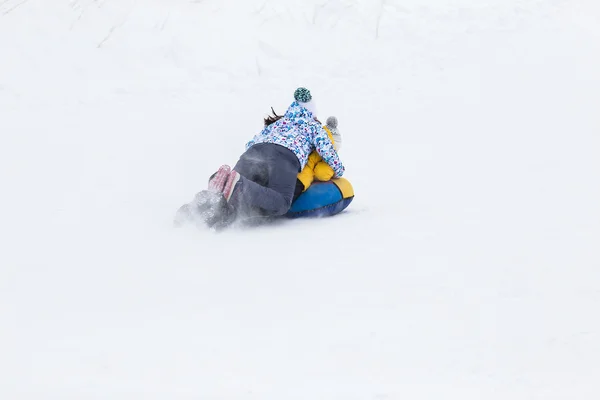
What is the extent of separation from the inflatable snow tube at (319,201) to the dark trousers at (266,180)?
21 centimetres

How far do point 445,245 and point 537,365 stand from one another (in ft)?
4.63

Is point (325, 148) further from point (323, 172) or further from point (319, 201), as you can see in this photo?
point (319, 201)

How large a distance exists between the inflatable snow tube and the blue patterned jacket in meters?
0.17

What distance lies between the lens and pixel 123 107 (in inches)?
276

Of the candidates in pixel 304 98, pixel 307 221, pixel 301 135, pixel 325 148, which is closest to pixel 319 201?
pixel 307 221

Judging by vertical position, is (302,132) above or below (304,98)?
below

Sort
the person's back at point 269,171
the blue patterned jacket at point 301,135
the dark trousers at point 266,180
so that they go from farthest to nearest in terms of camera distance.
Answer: the blue patterned jacket at point 301,135 < the dark trousers at point 266,180 < the person's back at point 269,171

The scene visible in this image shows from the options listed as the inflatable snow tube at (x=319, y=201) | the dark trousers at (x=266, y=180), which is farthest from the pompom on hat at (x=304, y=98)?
the inflatable snow tube at (x=319, y=201)

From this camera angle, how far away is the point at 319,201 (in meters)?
4.71

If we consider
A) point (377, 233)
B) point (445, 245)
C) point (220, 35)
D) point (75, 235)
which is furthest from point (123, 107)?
point (445, 245)

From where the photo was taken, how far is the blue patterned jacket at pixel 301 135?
4602 mm

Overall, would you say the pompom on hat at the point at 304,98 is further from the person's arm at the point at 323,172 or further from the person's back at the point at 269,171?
the person's arm at the point at 323,172

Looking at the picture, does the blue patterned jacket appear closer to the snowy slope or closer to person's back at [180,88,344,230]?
person's back at [180,88,344,230]

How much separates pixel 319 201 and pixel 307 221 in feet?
0.62
